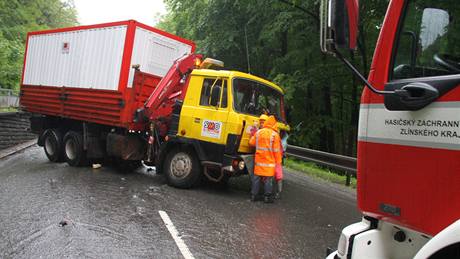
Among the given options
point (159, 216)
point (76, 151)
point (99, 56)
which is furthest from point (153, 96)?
point (159, 216)

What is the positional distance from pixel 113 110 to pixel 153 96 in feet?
3.65

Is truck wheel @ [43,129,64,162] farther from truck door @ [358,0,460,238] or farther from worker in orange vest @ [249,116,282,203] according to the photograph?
truck door @ [358,0,460,238]

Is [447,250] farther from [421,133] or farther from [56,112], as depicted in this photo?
[56,112]

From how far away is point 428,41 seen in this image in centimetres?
238

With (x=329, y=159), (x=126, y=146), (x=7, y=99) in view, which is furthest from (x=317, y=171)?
(x=7, y=99)

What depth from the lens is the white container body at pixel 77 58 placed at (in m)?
10.1

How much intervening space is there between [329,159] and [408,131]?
9.12 metres

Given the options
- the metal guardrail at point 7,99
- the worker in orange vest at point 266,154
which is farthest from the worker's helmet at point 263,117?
the metal guardrail at point 7,99

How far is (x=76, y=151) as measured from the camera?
11086 millimetres

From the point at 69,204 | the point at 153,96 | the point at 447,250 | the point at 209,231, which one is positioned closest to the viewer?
the point at 447,250

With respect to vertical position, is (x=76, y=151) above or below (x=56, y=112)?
below

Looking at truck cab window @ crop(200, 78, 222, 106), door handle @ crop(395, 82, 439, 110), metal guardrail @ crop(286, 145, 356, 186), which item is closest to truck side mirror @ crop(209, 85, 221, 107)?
truck cab window @ crop(200, 78, 222, 106)

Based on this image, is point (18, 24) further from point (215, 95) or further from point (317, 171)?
point (215, 95)

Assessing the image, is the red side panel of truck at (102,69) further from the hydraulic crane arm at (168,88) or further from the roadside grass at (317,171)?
the roadside grass at (317,171)
